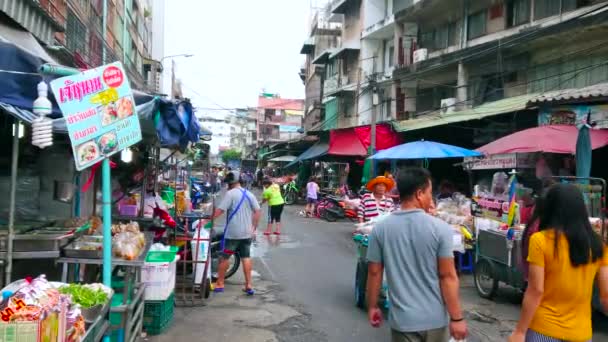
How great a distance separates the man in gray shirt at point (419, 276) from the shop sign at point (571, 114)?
8.91 metres

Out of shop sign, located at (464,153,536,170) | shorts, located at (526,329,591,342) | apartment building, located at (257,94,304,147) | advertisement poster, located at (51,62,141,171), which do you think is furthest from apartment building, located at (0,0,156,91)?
apartment building, located at (257,94,304,147)

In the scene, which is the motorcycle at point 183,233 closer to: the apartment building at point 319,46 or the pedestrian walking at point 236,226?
the pedestrian walking at point 236,226

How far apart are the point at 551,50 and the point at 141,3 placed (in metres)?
25.4

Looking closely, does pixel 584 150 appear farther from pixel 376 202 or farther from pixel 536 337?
pixel 536 337

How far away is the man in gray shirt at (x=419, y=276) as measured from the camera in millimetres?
3293

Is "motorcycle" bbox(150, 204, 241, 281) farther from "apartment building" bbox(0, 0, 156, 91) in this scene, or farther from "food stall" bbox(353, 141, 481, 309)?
"apartment building" bbox(0, 0, 156, 91)

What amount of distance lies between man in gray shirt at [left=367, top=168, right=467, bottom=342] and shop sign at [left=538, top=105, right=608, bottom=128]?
29.2 ft

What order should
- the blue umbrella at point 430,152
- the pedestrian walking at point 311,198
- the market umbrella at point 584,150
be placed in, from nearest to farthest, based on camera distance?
the market umbrella at point 584,150
the blue umbrella at point 430,152
the pedestrian walking at point 311,198

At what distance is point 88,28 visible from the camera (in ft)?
55.4

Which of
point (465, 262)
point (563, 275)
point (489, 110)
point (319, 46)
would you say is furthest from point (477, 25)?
point (319, 46)

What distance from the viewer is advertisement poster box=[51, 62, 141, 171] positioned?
14.0ft

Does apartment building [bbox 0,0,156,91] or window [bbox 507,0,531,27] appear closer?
apartment building [bbox 0,0,156,91]

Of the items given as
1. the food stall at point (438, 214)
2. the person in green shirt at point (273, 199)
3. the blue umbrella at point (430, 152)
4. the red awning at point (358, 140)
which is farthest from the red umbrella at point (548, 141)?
the red awning at point (358, 140)

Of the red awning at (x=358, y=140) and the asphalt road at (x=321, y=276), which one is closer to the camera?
the asphalt road at (x=321, y=276)
